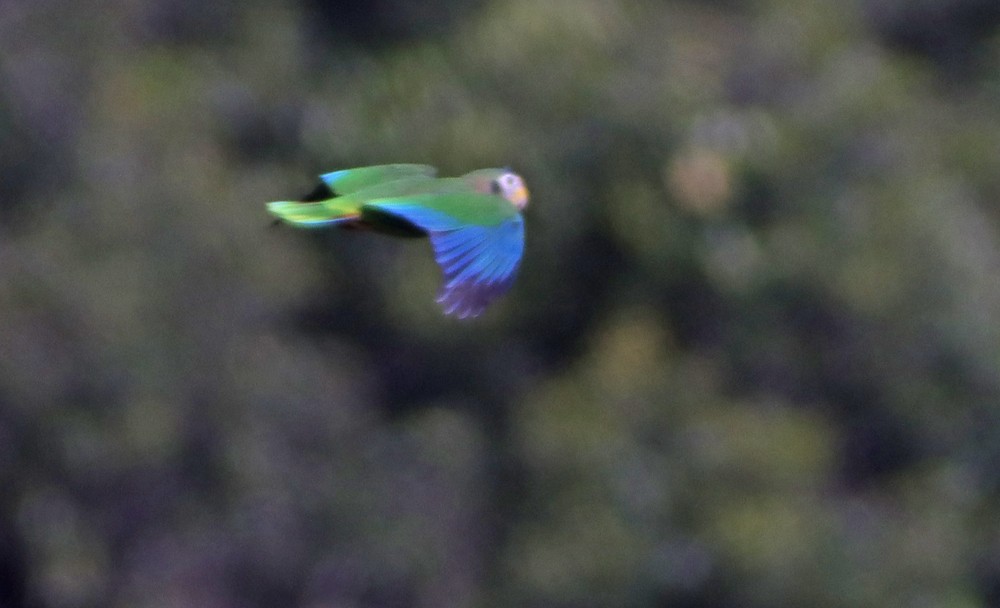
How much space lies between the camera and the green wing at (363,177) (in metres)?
2.01

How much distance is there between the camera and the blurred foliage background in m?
7.06

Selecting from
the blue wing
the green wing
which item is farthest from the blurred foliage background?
the blue wing

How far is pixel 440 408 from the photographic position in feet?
28.6

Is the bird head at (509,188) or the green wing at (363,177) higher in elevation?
the green wing at (363,177)

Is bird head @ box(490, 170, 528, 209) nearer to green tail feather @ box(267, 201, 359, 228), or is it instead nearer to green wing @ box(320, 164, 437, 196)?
green wing @ box(320, 164, 437, 196)

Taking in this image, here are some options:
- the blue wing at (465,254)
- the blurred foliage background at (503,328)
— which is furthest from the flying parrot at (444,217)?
the blurred foliage background at (503,328)

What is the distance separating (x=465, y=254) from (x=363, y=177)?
18cm

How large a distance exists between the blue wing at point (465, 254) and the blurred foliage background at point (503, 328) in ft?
16.4

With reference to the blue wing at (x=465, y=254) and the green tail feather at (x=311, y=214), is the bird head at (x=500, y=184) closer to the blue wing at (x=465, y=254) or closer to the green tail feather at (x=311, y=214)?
the blue wing at (x=465, y=254)

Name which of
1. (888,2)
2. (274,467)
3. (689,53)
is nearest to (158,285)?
(274,467)

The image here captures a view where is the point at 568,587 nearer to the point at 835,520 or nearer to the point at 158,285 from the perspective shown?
the point at 835,520

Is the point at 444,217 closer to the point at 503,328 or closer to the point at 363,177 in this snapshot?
the point at 363,177

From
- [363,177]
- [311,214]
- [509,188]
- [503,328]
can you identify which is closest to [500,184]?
[509,188]

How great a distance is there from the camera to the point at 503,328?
8648 millimetres
